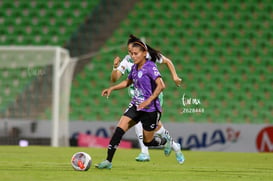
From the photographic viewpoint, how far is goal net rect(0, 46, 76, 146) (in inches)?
586

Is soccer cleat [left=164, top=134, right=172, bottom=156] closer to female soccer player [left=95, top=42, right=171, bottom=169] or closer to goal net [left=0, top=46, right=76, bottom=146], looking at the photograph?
female soccer player [left=95, top=42, right=171, bottom=169]

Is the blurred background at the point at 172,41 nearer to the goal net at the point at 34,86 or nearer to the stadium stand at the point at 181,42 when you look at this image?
the stadium stand at the point at 181,42

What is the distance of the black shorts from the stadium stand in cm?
752

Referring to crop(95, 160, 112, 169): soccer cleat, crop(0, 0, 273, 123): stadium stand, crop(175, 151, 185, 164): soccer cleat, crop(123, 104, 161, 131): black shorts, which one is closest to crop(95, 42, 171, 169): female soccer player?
crop(123, 104, 161, 131): black shorts

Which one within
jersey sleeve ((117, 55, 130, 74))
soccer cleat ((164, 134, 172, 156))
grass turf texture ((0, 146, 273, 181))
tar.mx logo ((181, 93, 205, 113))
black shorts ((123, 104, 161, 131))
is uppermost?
jersey sleeve ((117, 55, 130, 74))

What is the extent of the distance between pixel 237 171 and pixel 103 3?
34.9 ft

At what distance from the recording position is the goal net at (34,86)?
48.9 feet

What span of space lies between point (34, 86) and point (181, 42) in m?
4.31

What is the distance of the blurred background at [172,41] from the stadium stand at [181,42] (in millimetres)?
24

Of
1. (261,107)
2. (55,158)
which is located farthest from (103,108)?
(55,158)

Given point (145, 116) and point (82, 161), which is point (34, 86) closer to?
point (145, 116)

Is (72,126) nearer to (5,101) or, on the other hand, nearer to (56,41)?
(5,101)

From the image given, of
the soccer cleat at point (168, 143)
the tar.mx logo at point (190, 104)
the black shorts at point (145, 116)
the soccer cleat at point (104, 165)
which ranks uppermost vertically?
the tar.mx logo at point (190, 104)

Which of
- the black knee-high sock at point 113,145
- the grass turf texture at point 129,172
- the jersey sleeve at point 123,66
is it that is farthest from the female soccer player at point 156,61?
the black knee-high sock at point 113,145
